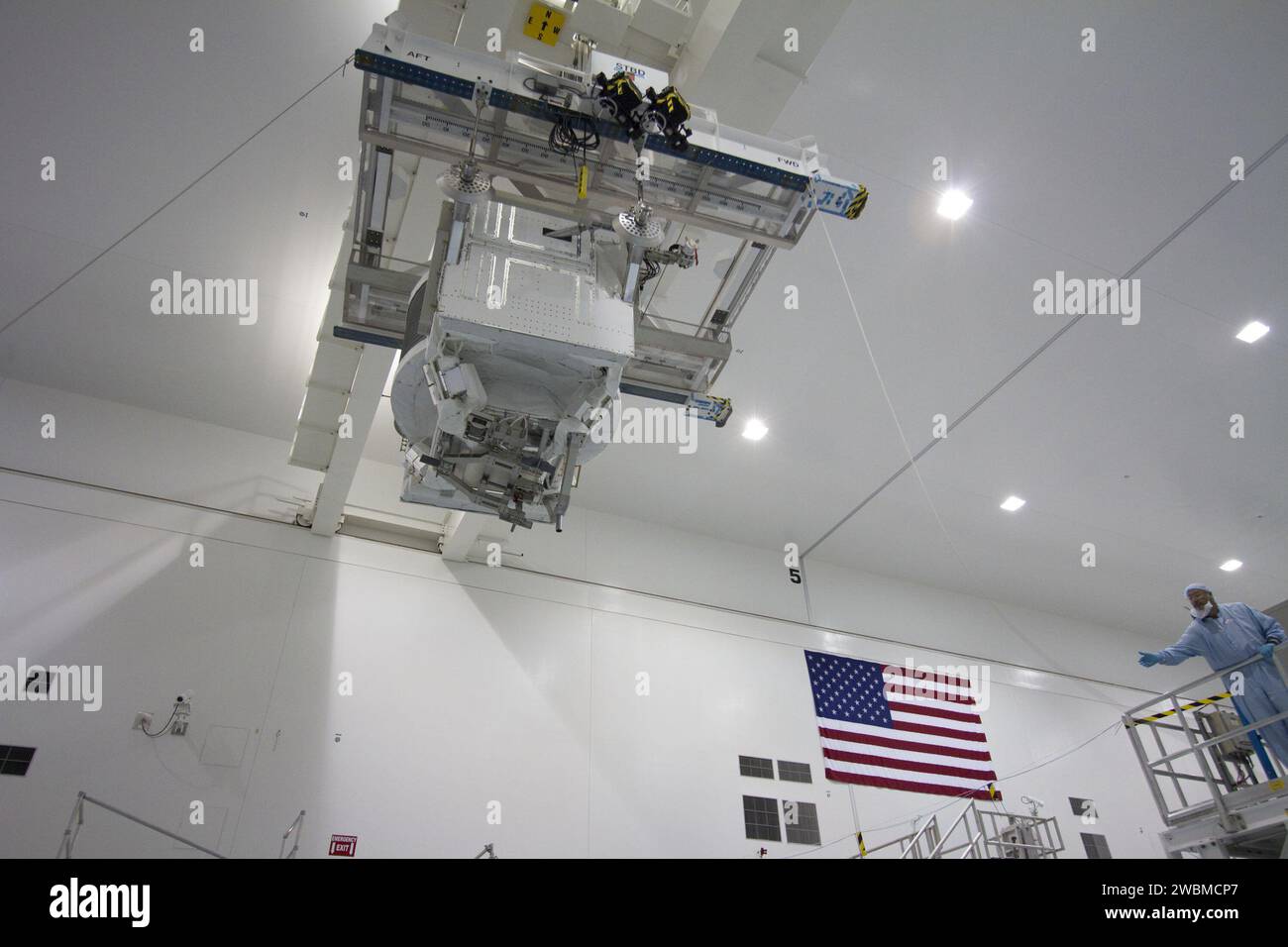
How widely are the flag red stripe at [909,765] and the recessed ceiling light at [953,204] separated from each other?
6.71 metres

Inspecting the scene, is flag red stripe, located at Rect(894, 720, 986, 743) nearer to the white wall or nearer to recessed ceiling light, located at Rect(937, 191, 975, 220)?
the white wall

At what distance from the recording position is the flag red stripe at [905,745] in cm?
989

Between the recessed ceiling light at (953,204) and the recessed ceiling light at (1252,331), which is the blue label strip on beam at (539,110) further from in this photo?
the recessed ceiling light at (1252,331)

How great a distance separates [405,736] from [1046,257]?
26.2 feet

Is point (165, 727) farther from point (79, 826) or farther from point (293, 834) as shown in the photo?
point (293, 834)

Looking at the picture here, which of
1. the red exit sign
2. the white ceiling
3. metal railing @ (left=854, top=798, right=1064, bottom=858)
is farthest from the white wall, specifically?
metal railing @ (left=854, top=798, right=1064, bottom=858)

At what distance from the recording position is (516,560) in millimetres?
9305

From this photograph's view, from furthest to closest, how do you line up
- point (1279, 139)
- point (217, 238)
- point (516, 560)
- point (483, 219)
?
point (516, 560)
point (217, 238)
point (1279, 139)
point (483, 219)

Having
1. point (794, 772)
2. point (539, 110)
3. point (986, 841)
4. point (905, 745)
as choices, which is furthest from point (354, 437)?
point (905, 745)

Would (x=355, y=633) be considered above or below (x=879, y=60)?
below

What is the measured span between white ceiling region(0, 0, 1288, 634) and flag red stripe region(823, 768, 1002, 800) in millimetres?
3505
